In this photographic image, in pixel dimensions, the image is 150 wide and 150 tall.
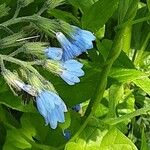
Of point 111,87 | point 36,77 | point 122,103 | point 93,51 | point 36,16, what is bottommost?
point 122,103

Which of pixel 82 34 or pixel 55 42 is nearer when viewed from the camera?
pixel 82 34

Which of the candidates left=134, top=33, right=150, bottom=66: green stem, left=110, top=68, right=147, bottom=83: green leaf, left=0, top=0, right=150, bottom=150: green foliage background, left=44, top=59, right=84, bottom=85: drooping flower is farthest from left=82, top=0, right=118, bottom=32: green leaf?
left=134, top=33, right=150, bottom=66: green stem

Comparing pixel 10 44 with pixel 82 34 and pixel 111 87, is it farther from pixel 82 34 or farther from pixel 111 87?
pixel 111 87

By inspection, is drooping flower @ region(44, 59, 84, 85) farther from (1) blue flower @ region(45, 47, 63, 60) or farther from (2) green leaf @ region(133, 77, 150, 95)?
(2) green leaf @ region(133, 77, 150, 95)

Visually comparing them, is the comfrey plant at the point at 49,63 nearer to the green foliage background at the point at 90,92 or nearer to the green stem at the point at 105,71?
the green foliage background at the point at 90,92

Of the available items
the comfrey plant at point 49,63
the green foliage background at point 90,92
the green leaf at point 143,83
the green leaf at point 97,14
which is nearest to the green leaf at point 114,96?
the green foliage background at point 90,92

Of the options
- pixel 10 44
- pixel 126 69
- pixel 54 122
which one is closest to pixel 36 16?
pixel 10 44

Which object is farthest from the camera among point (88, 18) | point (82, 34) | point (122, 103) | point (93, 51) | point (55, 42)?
point (122, 103)
